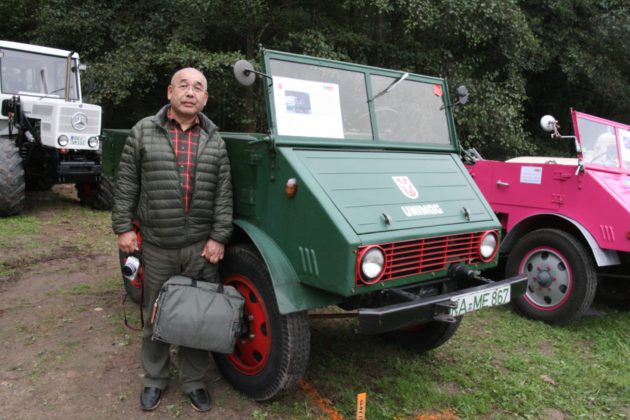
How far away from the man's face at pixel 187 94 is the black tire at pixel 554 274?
3487 millimetres

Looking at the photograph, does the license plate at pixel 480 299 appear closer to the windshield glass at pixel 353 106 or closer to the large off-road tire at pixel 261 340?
the large off-road tire at pixel 261 340

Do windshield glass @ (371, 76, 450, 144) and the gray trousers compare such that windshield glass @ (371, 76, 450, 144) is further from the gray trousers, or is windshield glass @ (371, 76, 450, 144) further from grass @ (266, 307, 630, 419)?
Answer: grass @ (266, 307, 630, 419)

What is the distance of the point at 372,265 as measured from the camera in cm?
276

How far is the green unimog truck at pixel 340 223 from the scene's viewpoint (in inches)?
111

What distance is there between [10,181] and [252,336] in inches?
255

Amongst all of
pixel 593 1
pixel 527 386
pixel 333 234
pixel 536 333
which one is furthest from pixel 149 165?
pixel 593 1

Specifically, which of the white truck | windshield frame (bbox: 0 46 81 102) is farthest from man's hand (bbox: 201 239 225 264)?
windshield frame (bbox: 0 46 81 102)

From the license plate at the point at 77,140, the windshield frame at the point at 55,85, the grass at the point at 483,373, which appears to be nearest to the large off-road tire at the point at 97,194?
the license plate at the point at 77,140

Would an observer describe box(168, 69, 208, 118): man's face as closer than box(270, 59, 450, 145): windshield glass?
Yes

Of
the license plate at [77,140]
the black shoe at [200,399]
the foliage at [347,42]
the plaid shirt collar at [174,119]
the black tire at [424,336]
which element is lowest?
the black shoe at [200,399]

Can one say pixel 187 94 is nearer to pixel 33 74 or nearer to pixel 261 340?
pixel 261 340

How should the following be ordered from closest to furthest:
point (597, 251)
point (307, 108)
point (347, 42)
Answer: point (307, 108) < point (597, 251) < point (347, 42)

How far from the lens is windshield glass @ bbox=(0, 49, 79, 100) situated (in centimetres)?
900

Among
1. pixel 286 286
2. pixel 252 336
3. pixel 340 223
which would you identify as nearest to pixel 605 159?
pixel 340 223
